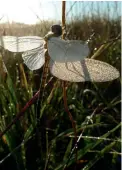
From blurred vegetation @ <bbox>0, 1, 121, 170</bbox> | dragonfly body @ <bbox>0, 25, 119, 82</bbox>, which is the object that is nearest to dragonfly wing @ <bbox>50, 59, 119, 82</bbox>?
dragonfly body @ <bbox>0, 25, 119, 82</bbox>

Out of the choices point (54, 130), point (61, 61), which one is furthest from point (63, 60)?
point (54, 130)

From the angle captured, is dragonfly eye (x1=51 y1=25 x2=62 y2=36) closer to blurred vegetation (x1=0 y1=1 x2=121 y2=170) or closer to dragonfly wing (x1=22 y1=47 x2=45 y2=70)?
dragonfly wing (x1=22 y1=47 x2=45 y2=70)

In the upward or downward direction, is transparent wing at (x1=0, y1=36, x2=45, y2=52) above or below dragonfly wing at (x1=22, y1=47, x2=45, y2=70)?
above

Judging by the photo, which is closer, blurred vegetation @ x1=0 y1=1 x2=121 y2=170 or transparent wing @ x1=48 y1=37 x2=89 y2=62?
transparent wing @ x1=48 y1=37 x2=89 y2=62

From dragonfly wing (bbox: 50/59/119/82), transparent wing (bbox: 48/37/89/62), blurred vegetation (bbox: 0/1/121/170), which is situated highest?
transparent wing (bbox: 48/37/89/62)

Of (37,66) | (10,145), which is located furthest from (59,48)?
(10,145)

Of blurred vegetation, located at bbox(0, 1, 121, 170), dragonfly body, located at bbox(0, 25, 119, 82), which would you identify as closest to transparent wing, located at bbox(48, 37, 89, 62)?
dragonfly body, located at bbox(0, 25, 119, 82)

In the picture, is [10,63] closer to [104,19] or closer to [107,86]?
[107,86]

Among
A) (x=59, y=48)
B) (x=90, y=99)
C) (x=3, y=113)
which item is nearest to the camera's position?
(x=59, y=48)
